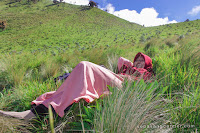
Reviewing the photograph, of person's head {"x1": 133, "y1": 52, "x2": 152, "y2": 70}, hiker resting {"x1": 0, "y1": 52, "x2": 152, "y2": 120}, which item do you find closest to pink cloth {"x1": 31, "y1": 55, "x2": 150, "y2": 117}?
hiker resting {"x1": 0, "y1": 52, "x2": 152, "y2": 120}

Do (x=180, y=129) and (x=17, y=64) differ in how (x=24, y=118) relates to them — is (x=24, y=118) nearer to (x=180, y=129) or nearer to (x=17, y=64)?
(x=180, y=129)

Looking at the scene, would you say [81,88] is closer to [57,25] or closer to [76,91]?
[76,91]

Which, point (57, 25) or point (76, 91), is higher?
point (57, 25)

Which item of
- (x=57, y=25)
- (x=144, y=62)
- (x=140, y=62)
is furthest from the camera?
(x=57, y=25)

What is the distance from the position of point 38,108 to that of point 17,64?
2.99m

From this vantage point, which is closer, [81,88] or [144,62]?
[81,88]

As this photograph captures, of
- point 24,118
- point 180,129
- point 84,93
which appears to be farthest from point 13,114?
point 180,129

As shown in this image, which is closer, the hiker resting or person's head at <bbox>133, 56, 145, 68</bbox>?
the hiker resting

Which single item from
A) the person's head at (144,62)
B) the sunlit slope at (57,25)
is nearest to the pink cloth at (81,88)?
the person's head at (144,62)

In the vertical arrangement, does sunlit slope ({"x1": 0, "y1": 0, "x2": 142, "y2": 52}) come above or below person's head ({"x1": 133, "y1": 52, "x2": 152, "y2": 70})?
above

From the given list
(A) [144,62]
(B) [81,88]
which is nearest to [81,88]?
(B) [81,88]

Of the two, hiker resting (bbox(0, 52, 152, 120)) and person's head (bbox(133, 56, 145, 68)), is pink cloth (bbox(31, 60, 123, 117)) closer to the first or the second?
hiker resting (bbox(0, 52, 152, 120))

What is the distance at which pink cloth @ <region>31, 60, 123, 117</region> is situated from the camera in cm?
153

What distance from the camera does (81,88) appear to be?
5.36ft
